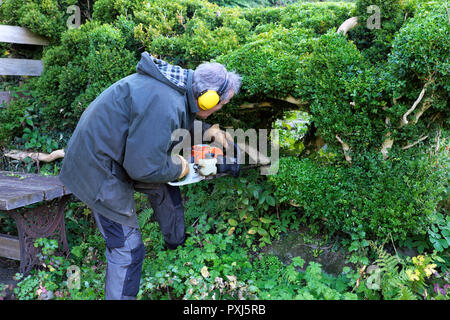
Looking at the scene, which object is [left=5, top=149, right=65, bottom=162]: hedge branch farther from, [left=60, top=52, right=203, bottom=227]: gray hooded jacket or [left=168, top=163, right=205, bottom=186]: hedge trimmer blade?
[left=168, top=163, right=205, bottom=186]: hedge trimmer blade

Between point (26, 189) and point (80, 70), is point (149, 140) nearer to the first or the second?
point (26, 189)

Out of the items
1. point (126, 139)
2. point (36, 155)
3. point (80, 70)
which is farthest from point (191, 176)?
point (36, 155)

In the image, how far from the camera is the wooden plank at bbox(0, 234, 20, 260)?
356 cm

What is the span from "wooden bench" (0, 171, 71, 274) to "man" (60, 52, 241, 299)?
2.67 feet

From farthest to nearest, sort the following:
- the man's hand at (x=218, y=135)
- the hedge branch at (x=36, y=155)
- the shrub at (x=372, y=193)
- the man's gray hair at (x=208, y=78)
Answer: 1. the hedge branch at (x=36, y=155)
2. the man's hand at (x=218, y=135)
3. the shrub at (x=372, y=193)
4. the man's gray hair at (x=208, y=78)

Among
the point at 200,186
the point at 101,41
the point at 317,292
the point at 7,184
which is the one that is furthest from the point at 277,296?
the point at 101,41

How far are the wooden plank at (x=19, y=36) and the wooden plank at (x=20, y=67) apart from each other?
28 cm

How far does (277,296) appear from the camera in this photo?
9.03ft

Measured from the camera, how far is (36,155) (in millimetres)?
4867

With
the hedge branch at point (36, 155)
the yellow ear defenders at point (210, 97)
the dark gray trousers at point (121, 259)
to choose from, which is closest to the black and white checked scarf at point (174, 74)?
the yellow ear defenders at point (210, 97)

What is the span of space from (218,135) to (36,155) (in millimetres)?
2965

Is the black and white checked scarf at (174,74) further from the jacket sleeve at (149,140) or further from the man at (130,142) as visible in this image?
the jacket sleeve at (149,140)

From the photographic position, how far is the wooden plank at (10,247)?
3561 millimetres

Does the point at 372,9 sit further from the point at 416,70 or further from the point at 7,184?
the point at 7,184
